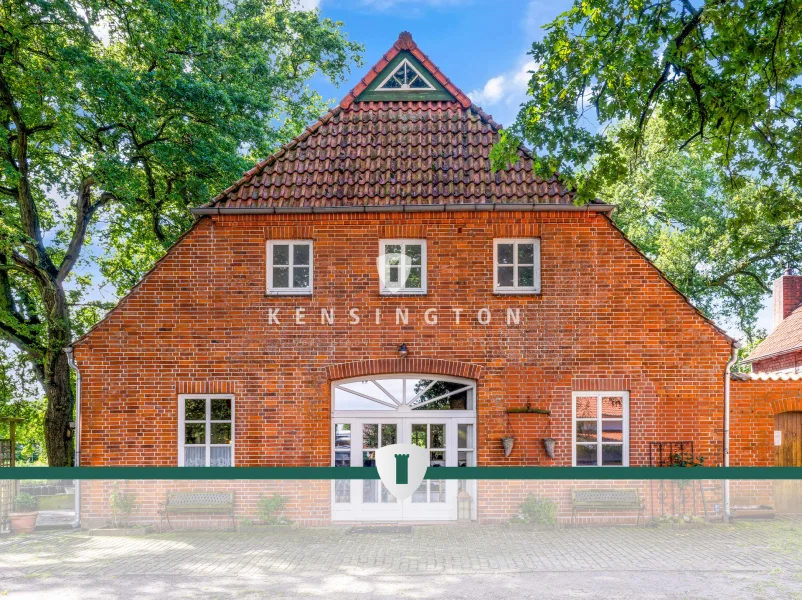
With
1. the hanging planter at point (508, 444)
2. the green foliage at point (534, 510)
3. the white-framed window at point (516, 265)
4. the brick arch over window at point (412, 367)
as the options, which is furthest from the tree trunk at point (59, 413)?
the green foliage at point (534, 510)

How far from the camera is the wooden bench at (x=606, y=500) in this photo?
195 centimetres

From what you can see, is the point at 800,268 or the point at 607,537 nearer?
the point at 607,537

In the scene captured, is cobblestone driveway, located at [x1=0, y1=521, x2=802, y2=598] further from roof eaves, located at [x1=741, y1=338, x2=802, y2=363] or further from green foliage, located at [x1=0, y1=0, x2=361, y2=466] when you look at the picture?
roof eaves, located at [x1=741, y1=338, x2=802, y2=363]

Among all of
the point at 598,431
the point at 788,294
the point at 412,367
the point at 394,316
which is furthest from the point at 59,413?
the point at 788,294

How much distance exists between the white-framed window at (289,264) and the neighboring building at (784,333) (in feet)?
37.8

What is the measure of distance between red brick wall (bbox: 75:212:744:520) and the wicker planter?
279 inches

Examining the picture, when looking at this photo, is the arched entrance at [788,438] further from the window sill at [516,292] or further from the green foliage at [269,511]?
the green foliage at [269,511]

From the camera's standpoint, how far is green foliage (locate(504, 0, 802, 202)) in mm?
4926

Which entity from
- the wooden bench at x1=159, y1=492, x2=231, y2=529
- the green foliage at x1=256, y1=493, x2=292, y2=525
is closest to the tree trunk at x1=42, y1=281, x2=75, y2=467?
the wooden bench at x1=159, y1=492, x2=231, y2=529

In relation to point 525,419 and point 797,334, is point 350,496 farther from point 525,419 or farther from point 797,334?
point 797,334

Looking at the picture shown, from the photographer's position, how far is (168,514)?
2.00 m

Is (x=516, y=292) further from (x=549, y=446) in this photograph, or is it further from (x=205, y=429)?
(x=205, y=429)

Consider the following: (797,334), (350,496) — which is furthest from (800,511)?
(797,334)

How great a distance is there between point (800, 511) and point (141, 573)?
7.40 ft
